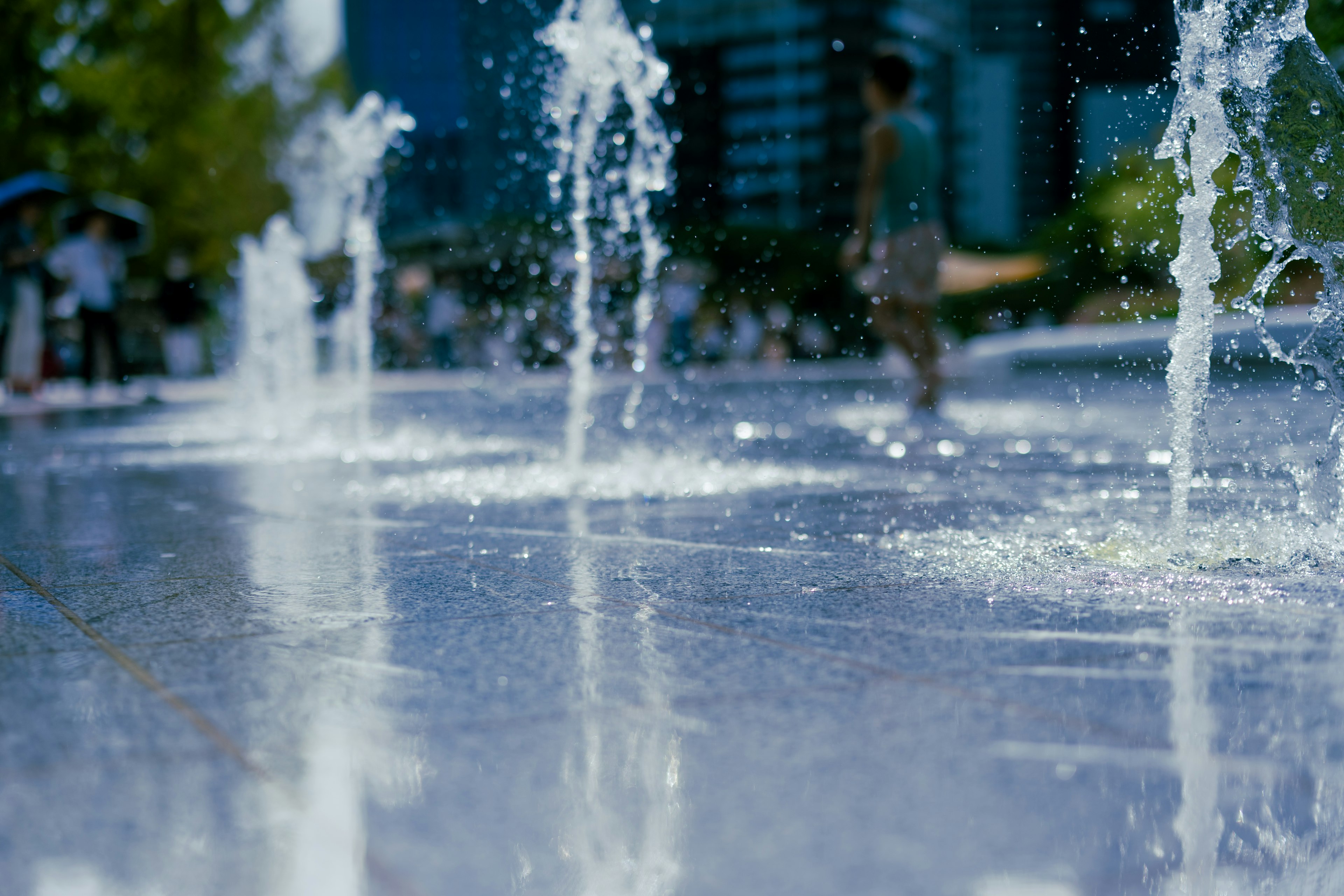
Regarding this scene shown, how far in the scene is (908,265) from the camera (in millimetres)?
8852

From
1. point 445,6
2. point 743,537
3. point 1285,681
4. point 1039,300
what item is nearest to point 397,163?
point 743,537

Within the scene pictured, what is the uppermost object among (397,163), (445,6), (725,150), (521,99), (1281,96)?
(445,6)

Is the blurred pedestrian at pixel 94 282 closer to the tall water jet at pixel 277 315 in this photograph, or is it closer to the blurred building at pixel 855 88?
the tall water jet at pixel 277 315

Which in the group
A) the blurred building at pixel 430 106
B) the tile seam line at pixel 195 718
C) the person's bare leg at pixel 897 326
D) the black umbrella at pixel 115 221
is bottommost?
the tile seam line at pixel 195 718

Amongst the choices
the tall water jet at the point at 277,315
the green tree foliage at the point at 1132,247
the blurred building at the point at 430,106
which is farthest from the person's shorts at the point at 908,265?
the blurred building at the point at 430,106

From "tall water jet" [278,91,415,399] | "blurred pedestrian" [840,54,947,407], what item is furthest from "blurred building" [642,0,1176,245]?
"blurred pedestrian" [840,54,947,407]

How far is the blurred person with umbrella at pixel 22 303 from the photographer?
1271 cm

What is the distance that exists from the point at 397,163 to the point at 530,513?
42.9 ft

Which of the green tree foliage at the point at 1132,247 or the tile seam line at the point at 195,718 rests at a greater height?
the green tree foliage at the point at 1132,247

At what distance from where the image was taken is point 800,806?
1.62 meters

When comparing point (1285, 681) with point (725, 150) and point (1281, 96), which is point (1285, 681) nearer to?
point (1281, 96)

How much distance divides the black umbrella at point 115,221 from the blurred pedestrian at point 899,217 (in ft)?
36.6

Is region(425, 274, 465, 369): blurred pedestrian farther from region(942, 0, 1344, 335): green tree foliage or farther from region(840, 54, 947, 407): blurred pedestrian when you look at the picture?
region(840, 54, 947, 407): blurred pedestrian

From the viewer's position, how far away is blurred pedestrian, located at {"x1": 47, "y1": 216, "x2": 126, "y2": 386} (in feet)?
44.8
